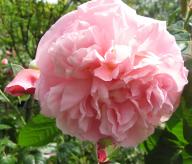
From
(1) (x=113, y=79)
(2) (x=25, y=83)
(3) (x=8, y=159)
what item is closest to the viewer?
(1) (x=113, y=79)

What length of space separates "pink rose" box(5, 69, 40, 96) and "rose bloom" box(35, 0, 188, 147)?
0.36ft

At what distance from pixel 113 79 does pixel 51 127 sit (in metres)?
0.21

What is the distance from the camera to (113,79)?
28.7 inches

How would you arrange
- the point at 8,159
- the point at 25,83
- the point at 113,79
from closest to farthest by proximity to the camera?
the point at 113,79, the point at 25,83, the point at 8,159

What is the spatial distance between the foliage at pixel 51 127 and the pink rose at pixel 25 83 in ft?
0.20

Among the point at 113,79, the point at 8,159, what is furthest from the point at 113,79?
the point at 8,159

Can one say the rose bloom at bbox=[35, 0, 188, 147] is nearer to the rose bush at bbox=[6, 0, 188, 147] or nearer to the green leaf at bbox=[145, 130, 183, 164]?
the rose bush at bbox=[6, 0, 188, 147]

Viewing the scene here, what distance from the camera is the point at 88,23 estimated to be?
746 millimetres

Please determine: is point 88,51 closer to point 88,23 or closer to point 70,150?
point 88,23

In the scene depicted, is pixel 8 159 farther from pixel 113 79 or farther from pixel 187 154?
pixel 113 79

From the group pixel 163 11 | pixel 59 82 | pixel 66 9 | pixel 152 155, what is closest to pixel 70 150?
pixel 152 155

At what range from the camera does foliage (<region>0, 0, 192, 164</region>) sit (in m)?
0.88

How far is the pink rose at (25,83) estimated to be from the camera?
855 millimetres

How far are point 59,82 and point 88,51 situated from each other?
0.07m
